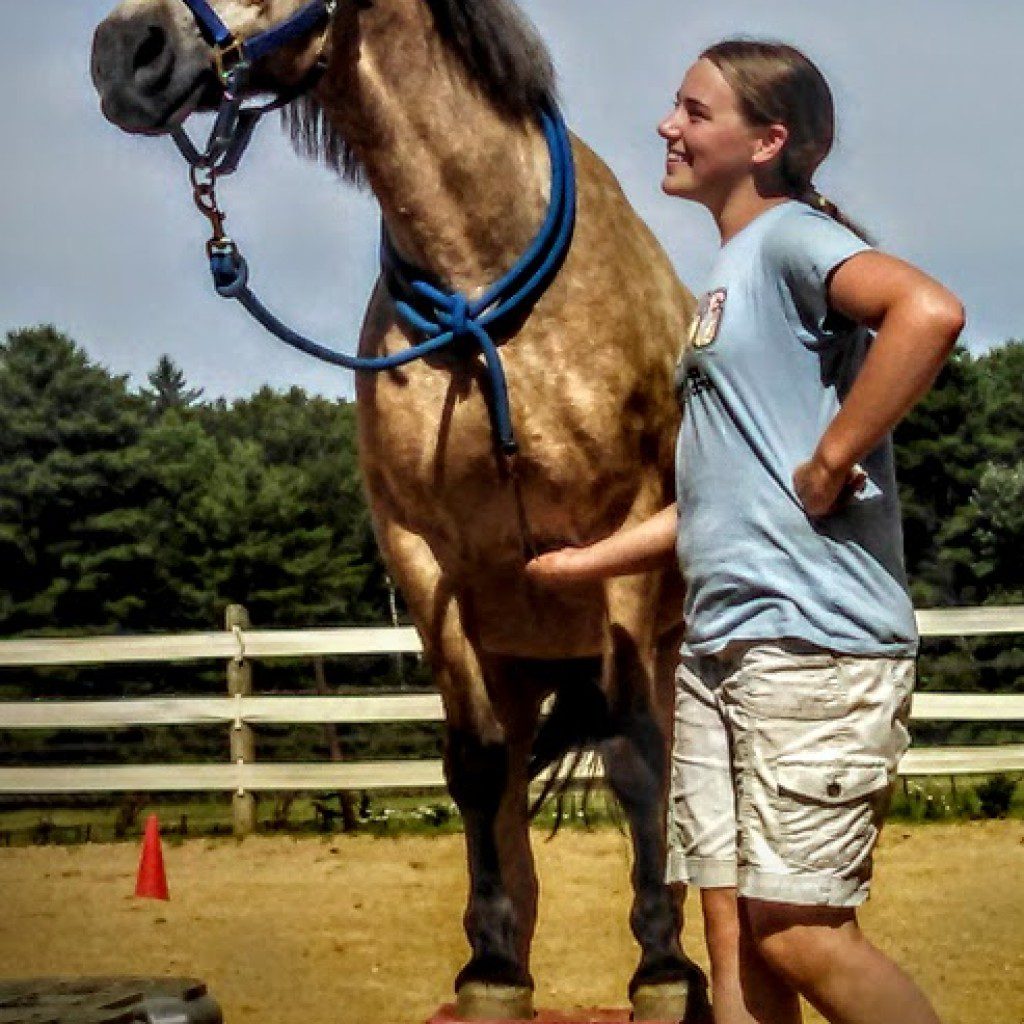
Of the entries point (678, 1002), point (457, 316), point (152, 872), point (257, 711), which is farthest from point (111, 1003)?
point (257, 711)

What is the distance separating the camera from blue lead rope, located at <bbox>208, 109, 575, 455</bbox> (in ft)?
11.7

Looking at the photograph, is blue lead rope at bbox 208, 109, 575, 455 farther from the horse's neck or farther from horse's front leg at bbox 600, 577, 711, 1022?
horse's front leg at bbox 600, 577, 711, 1022

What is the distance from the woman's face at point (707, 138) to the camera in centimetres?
266

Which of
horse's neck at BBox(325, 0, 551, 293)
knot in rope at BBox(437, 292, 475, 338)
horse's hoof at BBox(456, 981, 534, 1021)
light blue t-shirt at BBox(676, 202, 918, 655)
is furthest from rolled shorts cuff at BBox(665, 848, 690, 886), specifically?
horse's neck at BBox(325, 0, 551, 293)

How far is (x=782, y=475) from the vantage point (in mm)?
2549

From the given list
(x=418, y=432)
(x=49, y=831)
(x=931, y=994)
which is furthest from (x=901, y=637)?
(x=49, y=831)

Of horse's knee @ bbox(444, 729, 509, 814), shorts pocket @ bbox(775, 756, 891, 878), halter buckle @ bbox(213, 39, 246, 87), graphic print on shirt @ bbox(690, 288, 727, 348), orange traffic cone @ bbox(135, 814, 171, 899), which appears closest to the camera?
shorts pocket @ bbox(775, 756, 891, 878)

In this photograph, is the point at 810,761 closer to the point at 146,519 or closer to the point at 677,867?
the point at 677,867

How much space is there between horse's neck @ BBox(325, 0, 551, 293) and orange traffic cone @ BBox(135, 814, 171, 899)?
5271 millimetres

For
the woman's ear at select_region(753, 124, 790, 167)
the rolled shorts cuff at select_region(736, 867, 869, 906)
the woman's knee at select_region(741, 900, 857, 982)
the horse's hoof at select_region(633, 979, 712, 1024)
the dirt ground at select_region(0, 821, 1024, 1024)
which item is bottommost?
the dirt ground at select_region(0, 821, 1024, 1024)

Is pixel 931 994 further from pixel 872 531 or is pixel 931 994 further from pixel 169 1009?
pixel 872 531

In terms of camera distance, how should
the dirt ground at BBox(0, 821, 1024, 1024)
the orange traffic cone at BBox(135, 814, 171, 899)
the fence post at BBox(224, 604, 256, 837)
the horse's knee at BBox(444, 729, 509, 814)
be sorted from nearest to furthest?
the horse's knee at BBox(444, 729, 509, 814) → the dirt ground at BBox(0, 821, 1024, 1024) → the orange traffic cone at BBox(135, 814, 171, 899) → the fence post at BBox(224, 604, 256, 837)

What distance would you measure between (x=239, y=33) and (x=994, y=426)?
2321 cm

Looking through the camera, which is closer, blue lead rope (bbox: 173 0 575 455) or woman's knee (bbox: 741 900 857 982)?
woman's knee (bbox: 741 900 857 982)
